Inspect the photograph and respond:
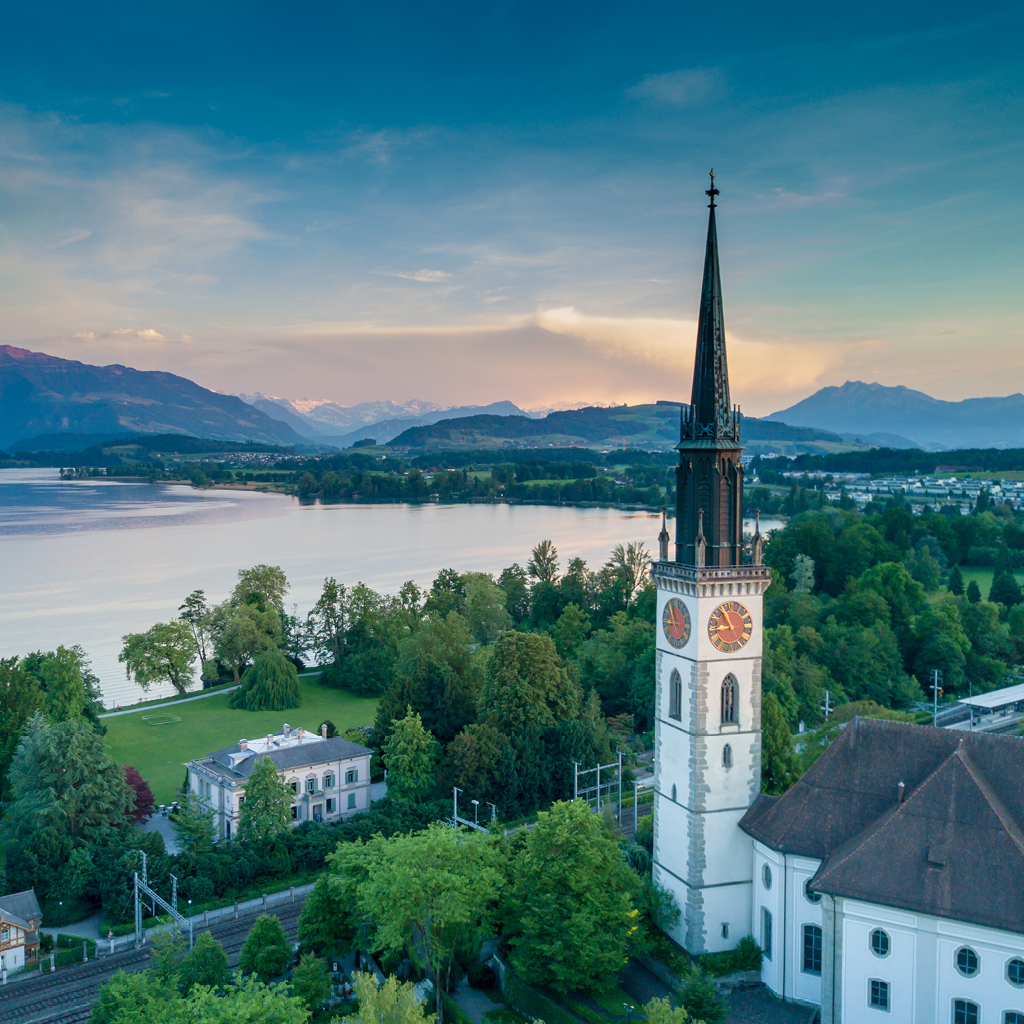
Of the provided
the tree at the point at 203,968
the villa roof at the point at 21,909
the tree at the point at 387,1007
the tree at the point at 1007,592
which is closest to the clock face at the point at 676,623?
the tree at the point at 387,1007

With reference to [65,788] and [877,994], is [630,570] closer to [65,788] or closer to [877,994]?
[65,788]

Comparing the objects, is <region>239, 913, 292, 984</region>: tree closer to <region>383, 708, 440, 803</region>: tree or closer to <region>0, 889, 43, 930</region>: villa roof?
<region>0, 889, 43, 930</region>: villa roof

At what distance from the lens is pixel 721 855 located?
2866 centimetres

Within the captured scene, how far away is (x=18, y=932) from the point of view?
33250 millimetres

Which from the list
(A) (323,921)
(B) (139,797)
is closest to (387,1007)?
(A) (323,921)

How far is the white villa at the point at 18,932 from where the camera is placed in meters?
32.9

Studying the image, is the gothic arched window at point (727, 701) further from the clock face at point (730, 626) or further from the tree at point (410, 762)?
the tree at point (410, 762)

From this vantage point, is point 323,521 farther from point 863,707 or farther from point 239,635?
point 863,707

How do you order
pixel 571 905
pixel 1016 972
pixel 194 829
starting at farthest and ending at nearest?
1. pixel 194 829
2. pixel 571 905
3. pixel 1016 972

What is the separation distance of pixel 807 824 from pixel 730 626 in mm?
6121

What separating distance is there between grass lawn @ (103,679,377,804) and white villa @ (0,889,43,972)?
551 inches

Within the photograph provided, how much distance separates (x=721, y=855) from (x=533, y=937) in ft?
20.9

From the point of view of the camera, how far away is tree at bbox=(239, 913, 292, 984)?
97.7 feet

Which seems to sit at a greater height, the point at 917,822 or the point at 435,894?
the point at 917,822
